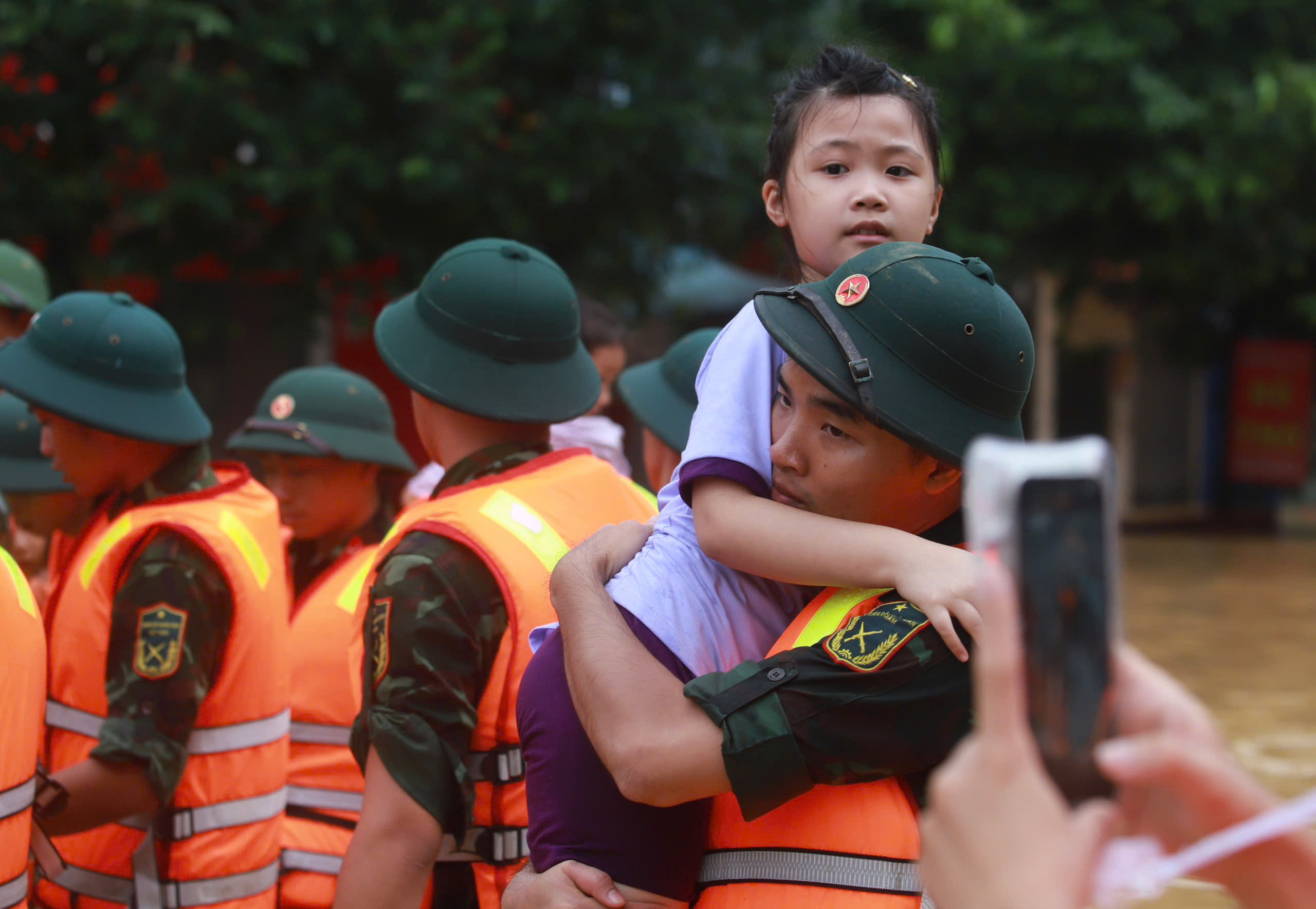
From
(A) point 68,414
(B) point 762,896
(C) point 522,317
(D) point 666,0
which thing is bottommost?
(B) point 762,896

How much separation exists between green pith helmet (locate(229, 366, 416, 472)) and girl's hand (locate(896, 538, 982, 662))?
2.39 meters

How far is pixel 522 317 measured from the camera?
2602 millimetres

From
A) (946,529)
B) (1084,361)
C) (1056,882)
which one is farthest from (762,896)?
(1084,361)

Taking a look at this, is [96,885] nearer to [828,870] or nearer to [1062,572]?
[828,870]

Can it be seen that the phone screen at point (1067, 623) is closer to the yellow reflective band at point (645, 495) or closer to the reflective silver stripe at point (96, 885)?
the yellow reflective band at point (645, 495)

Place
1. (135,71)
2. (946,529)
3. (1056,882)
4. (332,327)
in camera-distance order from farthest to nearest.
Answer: (332,327)
(135,71)
(946,529)
(1056,882)

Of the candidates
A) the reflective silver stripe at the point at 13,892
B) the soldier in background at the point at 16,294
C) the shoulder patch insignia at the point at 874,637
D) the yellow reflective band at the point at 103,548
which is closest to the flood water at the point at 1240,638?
the shoulder patch insignia at the point at 874,637

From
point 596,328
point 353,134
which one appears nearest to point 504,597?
point 596,328

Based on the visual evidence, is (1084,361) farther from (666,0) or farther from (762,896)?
(762,896)

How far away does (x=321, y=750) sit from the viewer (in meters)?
3.12

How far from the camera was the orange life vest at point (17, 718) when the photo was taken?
2070 millimetres

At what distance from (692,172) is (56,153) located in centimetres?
485

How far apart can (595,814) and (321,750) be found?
1.62 metres

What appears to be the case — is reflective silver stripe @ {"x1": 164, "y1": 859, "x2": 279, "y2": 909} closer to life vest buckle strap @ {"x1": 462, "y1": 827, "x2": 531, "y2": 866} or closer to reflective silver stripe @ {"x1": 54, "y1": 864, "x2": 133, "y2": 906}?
reflective silver stripe @ {"x1": 54, "y1": 864, "x2": 133, "y2": 906}
